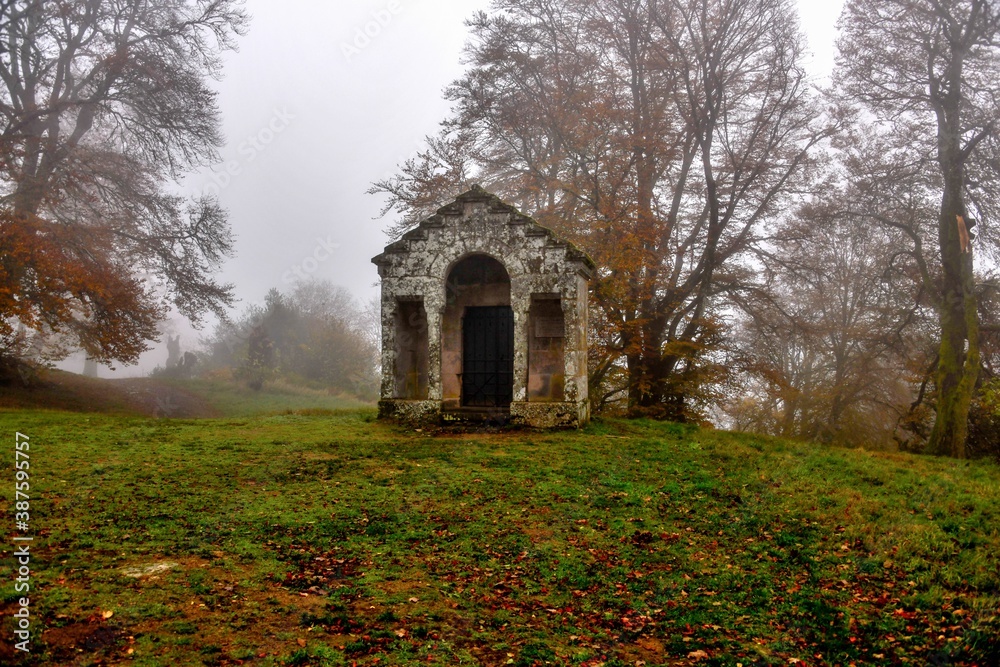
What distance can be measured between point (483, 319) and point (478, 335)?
0.39m

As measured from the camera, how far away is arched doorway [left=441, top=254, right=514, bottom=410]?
13.8 meters

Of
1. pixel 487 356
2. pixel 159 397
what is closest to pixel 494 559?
pixel 487 356

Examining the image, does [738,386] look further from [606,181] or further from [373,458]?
[373,458]

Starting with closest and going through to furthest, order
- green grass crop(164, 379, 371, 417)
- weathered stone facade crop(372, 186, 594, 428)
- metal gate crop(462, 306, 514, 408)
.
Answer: weathered stone facade crop(372, 186, 594, 428) < metal gate crop(462, 306, 514, 408) < green grass crop(164, 379, 371, 417)

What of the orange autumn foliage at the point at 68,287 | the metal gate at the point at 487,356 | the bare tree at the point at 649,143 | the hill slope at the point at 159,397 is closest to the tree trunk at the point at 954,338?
the bare tree at the point at 649,143

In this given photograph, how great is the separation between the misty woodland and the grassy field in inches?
187

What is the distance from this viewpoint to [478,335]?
14.1 metres

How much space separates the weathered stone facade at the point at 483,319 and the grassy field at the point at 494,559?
299cm

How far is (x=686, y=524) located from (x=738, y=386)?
10.1 metres

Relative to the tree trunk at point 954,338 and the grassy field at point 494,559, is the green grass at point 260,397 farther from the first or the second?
the tree trunk at point 954,338

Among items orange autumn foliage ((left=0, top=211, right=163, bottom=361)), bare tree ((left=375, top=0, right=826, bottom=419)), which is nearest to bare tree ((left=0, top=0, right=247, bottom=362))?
orange autumn foliage ((left=0, top=211, right=163, bottom=361))

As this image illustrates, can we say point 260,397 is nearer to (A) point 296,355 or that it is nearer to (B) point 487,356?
(A) point 296,355

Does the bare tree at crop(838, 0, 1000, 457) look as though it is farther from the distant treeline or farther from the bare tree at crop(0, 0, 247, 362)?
the distant treeline

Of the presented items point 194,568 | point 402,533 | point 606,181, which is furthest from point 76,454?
point 606,181
